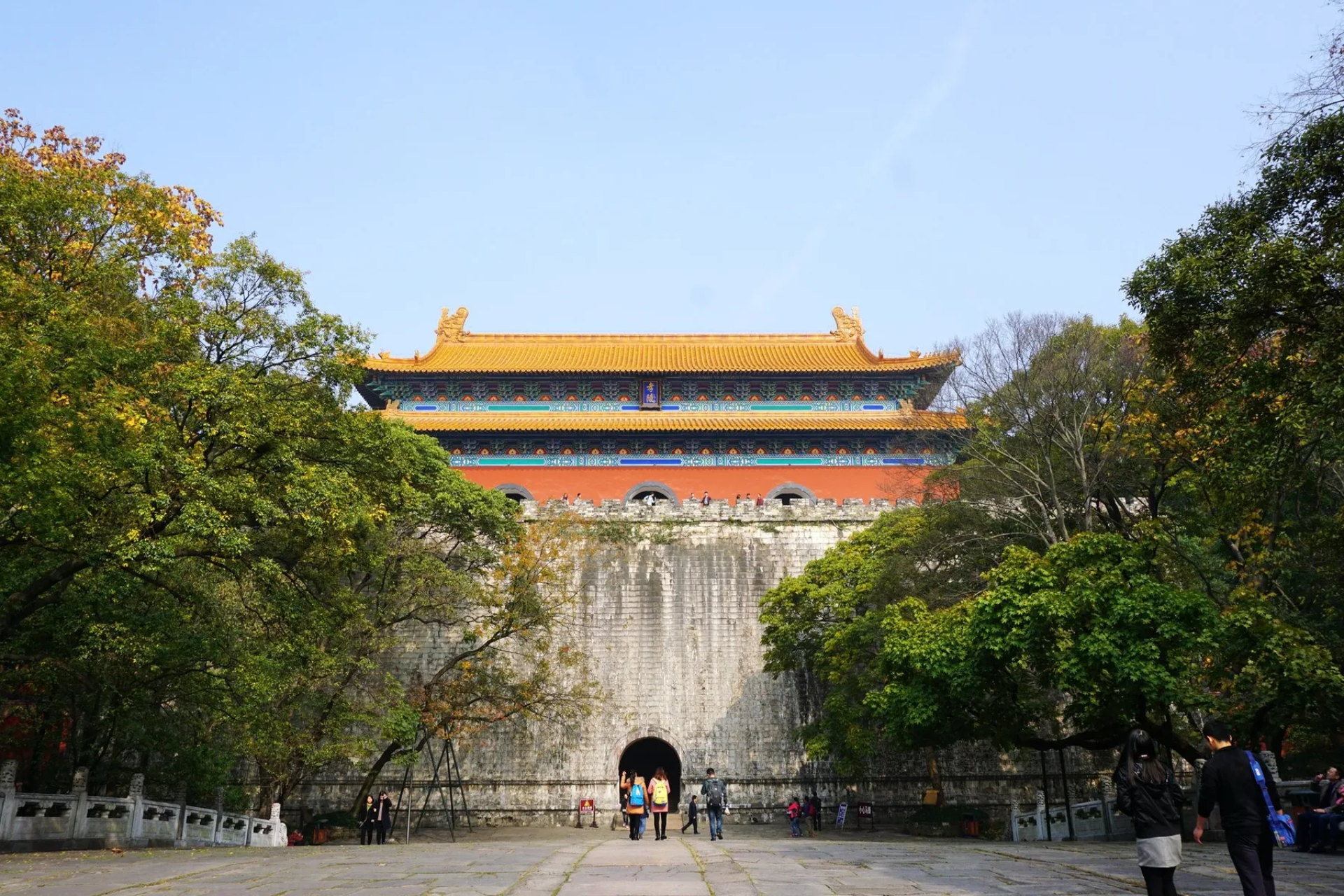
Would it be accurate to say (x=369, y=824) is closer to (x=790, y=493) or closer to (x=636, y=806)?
(x=636, y=806)

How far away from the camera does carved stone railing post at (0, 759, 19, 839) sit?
423 inches

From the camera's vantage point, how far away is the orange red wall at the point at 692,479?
25.1 m

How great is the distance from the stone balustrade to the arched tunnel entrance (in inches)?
330

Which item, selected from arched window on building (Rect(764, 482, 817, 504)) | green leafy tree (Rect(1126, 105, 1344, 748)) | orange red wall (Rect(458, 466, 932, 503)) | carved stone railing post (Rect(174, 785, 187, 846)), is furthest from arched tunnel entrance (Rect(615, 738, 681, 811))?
green leafy tree (Rect(1126, 105, 1344, 748))

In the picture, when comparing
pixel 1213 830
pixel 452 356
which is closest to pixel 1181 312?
pixel 1213 830

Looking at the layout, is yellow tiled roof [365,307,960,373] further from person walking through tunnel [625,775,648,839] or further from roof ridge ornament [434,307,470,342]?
person walking through tunnel [625,775,648,839]

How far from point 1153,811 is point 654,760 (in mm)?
18389

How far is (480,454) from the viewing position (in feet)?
84.0

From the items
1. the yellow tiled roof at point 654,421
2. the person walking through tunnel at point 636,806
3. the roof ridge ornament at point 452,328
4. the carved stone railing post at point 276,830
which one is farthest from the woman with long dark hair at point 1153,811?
the roof ridge ornament at point 452,328

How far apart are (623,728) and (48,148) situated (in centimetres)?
1426

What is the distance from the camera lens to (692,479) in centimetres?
2541

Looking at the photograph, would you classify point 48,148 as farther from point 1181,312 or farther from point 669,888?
point 1181,312

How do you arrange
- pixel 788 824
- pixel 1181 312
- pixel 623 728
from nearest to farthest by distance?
pixel 1181 312
pixel 788 824
pixel 623 728

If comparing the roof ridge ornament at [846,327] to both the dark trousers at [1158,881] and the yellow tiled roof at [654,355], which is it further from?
the dark trousers at [1158,881]
